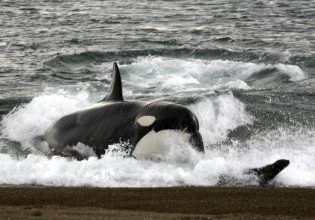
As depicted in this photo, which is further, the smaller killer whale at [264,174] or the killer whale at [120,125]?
the killer whale at [120,125]

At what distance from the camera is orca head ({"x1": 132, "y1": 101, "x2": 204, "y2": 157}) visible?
1195cm

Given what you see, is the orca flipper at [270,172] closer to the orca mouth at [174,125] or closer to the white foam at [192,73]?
the orca mouth at [174,125]

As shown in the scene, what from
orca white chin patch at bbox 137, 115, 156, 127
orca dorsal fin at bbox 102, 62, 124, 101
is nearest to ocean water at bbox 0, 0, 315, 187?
orca white chin patch at bbox 137, 115, 156, 127

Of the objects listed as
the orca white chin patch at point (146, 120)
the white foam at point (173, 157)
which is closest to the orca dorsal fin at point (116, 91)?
the white foam at point (173, 157)

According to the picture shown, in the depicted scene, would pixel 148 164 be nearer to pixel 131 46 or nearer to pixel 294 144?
pixel 294 144

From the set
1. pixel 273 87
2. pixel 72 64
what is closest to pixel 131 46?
pixel 72 64

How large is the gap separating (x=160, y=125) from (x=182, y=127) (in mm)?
426

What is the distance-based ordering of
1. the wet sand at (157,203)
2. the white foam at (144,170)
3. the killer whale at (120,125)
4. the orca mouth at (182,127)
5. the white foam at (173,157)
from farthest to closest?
1. the killer whale at (120,125)
2. the orca mouth at (182,127)
3. the white foam at (173,157)
4. the white foam at (144,170)
5. the wet sand at (157,203)

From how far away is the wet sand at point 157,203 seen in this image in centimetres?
869

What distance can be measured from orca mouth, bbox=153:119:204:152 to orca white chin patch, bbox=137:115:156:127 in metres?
0.14

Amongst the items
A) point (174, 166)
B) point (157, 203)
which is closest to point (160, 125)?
point (174, 166)

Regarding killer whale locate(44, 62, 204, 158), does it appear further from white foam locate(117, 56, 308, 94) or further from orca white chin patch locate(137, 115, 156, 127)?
white foam locate(117, 56, 308, 94)

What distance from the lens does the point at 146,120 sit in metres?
12.2

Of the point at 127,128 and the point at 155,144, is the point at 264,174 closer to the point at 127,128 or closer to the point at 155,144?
the point at 155,144
